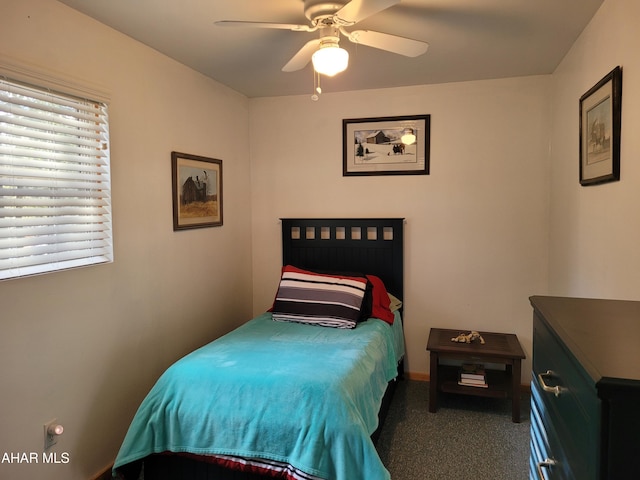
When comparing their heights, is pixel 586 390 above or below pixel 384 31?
below

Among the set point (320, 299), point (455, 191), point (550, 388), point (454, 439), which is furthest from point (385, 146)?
point (550, 388)

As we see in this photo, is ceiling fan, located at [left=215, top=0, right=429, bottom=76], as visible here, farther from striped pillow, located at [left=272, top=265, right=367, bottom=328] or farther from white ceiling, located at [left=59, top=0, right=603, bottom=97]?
striped pillow, located at [left=272, top=265, right=367, bottom=328]

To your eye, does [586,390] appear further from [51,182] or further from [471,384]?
[471,384]

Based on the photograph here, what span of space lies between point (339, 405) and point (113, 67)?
2.10 meters

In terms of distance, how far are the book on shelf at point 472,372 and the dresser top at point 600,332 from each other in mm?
1896

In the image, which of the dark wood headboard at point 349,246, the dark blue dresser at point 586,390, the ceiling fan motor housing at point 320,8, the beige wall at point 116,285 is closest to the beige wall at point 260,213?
the beige wall at point 116,285

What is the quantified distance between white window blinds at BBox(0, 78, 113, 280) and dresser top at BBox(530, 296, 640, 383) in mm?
2022

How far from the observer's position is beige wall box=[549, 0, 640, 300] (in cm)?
175

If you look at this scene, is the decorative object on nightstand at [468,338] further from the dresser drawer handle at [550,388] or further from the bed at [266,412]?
the dresser drawer handle at [550,388]

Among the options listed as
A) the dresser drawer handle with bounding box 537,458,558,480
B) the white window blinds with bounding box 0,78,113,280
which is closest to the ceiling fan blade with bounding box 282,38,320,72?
the white window blinds with bounding box 0,78,113,280

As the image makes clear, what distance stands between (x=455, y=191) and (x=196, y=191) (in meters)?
1.99

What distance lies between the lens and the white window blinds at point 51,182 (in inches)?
72.3

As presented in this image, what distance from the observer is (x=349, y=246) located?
3666mm

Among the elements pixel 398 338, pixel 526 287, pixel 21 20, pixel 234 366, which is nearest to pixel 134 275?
pixel 234 366
